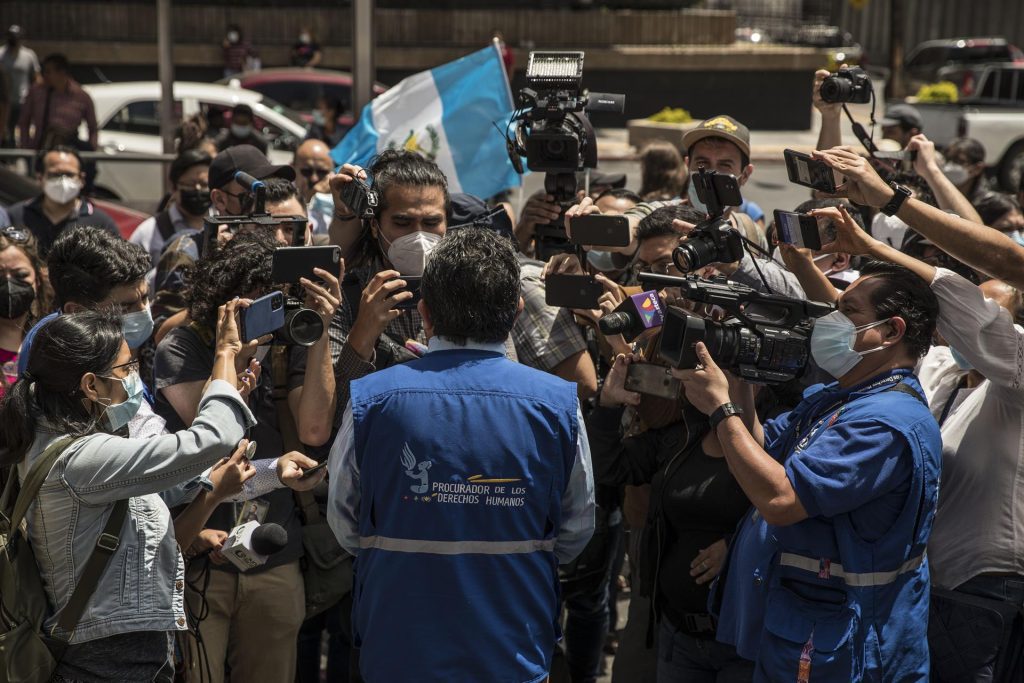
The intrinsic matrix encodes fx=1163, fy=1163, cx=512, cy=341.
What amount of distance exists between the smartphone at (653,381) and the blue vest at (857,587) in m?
0.40

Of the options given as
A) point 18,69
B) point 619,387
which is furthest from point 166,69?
point 18,69

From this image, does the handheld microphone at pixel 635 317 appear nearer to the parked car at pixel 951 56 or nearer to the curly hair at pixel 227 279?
the curly hair at pixel 227 279

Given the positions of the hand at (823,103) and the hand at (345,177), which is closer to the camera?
the hand at (345,177)

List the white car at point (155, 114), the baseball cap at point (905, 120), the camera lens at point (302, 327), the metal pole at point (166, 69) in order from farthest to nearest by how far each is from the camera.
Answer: the white car at point (155, 114)
the metal pole at point (166, 69)
the baseball cap at point (905, 120)
the camera lens at point (302, 327)

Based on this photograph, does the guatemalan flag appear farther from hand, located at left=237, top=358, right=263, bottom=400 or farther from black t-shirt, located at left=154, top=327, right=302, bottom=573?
hand, located at left=237, top=358, right=263, bottom=400

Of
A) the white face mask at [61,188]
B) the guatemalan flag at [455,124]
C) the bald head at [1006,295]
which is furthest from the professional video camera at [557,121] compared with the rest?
the white face mask at [61,188]

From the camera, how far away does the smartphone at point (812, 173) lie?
374cm

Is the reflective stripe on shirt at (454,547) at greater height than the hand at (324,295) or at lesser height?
lesser

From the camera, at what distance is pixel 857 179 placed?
369 cm

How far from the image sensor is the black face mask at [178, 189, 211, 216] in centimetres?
648

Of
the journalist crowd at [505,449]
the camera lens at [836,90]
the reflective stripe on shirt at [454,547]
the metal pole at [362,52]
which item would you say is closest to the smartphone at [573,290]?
the journalist crowd at [505,449]

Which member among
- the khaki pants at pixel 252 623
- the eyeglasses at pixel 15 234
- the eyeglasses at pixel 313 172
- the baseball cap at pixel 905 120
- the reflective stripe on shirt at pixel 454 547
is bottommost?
the khaki pants at pixel 252 623

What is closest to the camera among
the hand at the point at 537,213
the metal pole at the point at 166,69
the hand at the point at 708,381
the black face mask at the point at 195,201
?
the hand at the point at 708,381

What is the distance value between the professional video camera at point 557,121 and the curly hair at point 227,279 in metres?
1.02
